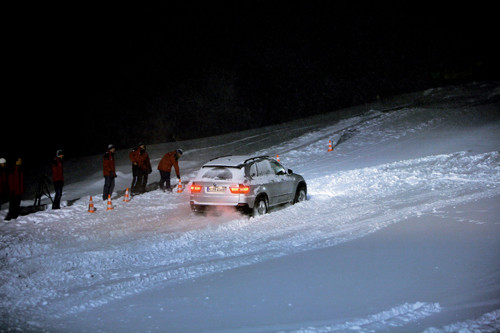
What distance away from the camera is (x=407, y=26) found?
96.6 meters

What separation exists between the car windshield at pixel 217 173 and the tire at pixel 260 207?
0.93m

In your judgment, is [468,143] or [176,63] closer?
[468,143]

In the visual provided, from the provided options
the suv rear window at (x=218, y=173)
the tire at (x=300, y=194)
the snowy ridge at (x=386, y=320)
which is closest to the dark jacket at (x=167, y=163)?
the tire at (x=300, y=194)

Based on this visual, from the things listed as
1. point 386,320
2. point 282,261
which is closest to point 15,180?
point 282,261

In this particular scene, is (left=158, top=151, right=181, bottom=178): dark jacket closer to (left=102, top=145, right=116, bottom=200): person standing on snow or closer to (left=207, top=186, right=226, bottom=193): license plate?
(left=102, top=145, right=116, bottom=200): person standing on snow

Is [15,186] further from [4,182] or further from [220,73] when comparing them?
[220,73]

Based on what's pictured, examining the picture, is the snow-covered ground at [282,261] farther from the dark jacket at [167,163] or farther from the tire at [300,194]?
the dark jacket at [167,163]

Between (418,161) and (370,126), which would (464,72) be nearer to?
(370,126)

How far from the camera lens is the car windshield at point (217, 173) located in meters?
11.9

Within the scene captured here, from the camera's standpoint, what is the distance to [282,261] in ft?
26.2

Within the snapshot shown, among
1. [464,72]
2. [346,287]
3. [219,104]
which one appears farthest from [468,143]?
[219,104]

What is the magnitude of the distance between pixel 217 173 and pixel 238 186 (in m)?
0.77

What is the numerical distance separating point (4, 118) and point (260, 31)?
56380mm

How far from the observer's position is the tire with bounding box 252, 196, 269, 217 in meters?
11.8
